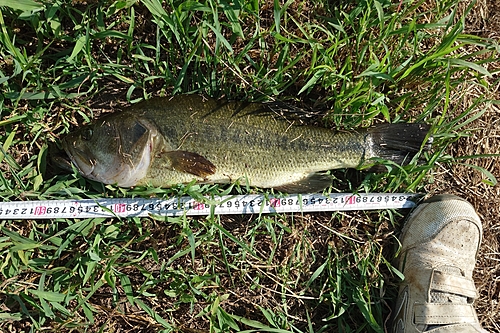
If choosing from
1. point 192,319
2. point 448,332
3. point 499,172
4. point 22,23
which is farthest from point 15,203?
point 499,172

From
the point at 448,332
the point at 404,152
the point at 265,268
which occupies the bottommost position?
the point at 448,332

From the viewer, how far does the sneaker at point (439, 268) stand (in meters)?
3.42

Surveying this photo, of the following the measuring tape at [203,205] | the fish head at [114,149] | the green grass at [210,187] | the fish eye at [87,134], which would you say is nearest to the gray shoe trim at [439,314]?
the green grass at [210,187]

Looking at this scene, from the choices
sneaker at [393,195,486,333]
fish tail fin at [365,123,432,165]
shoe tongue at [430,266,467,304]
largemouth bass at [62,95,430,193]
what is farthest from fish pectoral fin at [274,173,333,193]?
shoe tongue at [430,266,467,304]

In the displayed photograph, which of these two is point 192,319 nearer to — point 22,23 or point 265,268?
point 265,268

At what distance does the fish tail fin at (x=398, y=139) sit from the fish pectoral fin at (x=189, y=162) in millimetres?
1323

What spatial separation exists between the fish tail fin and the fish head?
1799 mm

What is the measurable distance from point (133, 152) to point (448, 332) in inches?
116

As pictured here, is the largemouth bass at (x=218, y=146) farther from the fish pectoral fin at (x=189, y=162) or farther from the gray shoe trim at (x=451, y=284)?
the gray shoe trim at (x=451, y=284)

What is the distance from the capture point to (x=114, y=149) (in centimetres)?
314

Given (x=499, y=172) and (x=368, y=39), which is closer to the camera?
(x=368, y=39)

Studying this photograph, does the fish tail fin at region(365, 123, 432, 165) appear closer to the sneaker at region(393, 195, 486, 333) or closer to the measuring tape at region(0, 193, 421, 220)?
the measuring tape at region(0, 193, 421, 220)

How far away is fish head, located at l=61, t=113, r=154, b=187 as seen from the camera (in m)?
3.13

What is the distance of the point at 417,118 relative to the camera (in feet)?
11.6
